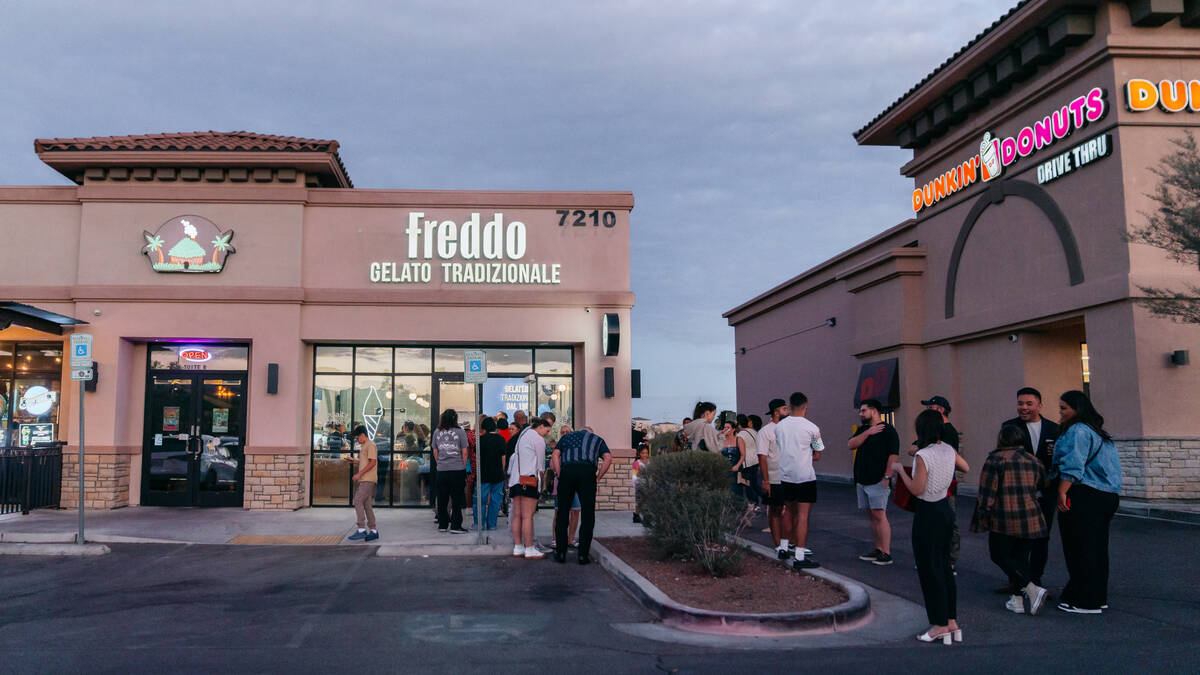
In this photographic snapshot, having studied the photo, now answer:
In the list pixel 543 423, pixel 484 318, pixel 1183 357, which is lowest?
pixel 543 423

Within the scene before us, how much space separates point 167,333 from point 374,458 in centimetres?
Result: 595

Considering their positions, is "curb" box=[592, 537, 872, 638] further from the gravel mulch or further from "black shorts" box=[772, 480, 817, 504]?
"black shorts" box=[772, 480, 817, 504]

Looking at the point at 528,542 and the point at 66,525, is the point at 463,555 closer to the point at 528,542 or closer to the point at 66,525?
the point at 528,542

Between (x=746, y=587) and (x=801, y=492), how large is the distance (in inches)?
60.3

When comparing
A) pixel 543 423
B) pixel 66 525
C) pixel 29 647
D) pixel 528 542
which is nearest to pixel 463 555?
pixel 528 542

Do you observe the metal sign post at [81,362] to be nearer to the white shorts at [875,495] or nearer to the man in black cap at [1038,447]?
the white shorts at [875,495]

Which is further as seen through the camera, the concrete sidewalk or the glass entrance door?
the glass entrance door

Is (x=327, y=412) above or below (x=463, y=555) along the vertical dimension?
above

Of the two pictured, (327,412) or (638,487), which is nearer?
(638,487)

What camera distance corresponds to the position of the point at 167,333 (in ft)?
Result: 50.2

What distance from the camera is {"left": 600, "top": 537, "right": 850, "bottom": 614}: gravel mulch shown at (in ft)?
24.4

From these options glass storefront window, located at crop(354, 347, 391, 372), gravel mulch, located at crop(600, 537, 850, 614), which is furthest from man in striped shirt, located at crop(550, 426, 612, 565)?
glass storefront window, located at crop(354, 347, 391, 372)

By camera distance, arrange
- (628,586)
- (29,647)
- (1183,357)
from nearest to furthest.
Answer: (29,647)
(628,586)
(1183,357)

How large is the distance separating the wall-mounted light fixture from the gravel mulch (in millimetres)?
5847
